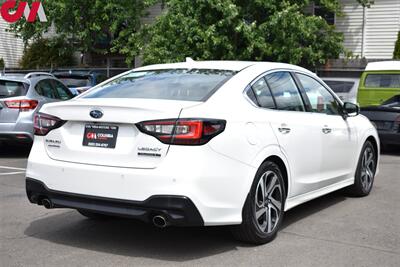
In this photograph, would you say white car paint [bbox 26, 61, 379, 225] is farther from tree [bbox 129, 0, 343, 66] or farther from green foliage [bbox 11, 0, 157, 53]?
green foliage [bbox 11, 0, 157, 53]

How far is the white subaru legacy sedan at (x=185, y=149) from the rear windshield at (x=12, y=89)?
5.50 meters

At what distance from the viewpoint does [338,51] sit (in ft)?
68.0

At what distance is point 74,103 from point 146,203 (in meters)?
1.14

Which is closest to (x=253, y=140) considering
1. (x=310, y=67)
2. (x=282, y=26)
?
(x=282, y=26)

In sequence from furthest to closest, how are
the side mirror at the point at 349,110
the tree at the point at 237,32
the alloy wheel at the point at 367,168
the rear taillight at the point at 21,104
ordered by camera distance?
1. the tree at the point at 237,32
2. the rear taillight at the point at 21,104
3. the alloy wheel at the point at 367,168
4. the side mirror at the point at 349,110

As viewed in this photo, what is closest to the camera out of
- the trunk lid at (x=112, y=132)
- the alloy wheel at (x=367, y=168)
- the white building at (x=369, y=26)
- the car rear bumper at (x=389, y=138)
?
the trunk lid at (x=112, y=132)

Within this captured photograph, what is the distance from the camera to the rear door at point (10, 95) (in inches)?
411

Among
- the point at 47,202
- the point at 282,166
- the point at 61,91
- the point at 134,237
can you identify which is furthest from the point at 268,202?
the point at 61,91

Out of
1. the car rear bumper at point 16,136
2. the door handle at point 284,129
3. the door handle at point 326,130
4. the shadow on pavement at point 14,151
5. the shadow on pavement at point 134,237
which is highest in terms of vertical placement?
the door handle at point 284,129

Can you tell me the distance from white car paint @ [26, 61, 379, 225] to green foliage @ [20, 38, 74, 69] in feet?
74.8

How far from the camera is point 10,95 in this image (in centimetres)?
1068

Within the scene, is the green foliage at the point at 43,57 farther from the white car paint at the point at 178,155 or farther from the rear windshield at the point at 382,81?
the white car paint at the point at 178,155

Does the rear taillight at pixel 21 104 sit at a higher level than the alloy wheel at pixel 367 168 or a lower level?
higher

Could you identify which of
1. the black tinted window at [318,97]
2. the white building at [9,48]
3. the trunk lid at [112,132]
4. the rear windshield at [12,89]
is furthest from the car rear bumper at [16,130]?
the white building at [9,48]
